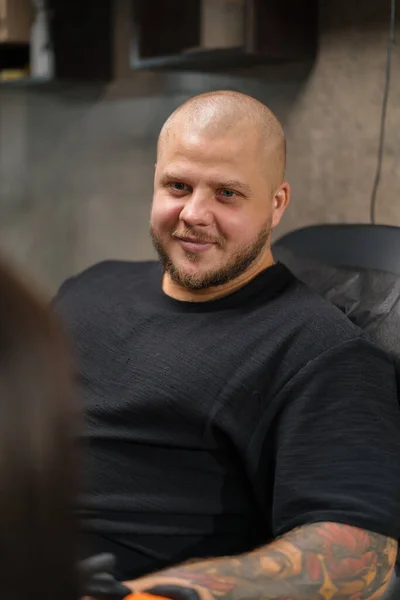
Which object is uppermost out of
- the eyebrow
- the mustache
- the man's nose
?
the eyebrow

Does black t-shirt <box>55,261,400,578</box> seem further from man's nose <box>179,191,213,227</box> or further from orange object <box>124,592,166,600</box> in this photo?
orange object <box>124,592,166,600</box>

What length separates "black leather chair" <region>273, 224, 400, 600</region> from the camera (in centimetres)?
161

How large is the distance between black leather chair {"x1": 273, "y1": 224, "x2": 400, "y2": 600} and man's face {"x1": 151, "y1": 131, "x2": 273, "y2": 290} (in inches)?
5.9

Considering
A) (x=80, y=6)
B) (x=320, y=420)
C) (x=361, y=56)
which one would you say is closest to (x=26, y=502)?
(x=320, y=420)

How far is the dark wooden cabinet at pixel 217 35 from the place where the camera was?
2006 mm

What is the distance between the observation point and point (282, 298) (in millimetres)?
1548

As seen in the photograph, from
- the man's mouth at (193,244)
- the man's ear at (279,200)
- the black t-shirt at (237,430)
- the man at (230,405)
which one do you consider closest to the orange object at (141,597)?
the man at (230,405)

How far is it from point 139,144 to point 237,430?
159 cm

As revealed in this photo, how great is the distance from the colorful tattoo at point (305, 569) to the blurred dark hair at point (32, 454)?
57 centimetres

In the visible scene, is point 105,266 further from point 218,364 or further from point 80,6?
point 80,6

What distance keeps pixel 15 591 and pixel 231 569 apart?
2.08 feet

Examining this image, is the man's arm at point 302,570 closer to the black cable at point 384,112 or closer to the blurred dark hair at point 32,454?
the blurred dark hair at point 32,454

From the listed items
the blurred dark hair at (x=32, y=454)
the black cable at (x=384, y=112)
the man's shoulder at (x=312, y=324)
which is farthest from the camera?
the black cable at (x=384, y=112)

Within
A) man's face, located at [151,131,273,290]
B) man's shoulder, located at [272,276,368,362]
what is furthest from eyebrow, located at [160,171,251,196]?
man's shoulder, located at [272,276,368,362]
